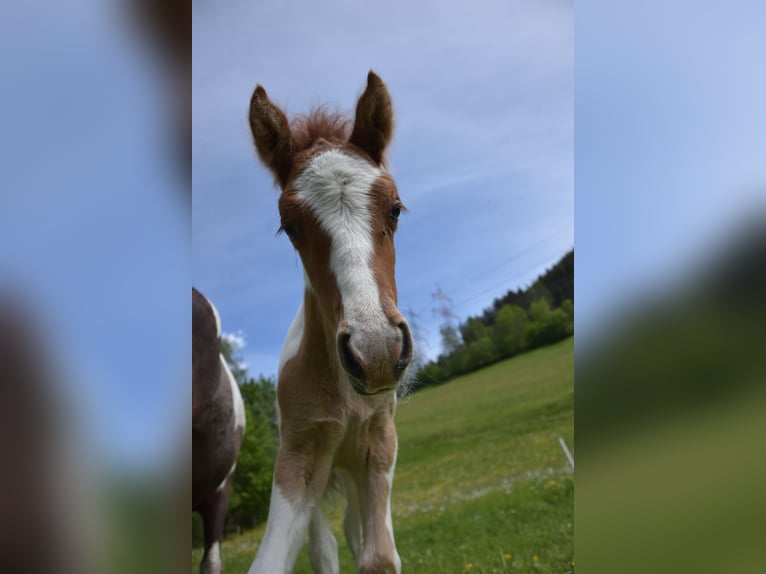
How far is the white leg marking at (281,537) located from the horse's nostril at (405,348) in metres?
0.72

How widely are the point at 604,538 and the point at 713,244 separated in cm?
62

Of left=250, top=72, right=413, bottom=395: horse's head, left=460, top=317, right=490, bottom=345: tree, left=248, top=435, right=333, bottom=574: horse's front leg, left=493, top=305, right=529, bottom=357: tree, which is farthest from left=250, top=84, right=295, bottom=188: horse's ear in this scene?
left=493, top=305, right=529, bottom=357: tree

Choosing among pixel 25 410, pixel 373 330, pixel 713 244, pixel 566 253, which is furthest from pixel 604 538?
pixel 566 253

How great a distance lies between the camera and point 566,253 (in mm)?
5621

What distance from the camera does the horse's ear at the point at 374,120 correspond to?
2227mm

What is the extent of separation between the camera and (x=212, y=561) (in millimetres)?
3535

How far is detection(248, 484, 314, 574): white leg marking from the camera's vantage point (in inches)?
75.4

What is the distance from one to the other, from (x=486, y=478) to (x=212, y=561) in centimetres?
281

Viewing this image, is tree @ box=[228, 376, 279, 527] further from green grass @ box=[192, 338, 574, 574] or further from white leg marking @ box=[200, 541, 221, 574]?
white leg marking @ box=[200, 541, 221, 574]

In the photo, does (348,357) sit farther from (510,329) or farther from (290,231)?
(510,329)

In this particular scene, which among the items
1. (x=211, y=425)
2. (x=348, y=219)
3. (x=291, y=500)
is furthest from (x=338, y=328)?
(x=211, y=425)

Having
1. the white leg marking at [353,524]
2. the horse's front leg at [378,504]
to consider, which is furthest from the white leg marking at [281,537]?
the white leg marking at [353,524]

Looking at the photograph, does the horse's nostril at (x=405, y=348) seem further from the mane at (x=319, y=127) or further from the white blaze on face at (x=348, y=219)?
the mane at (x=319, y=127)

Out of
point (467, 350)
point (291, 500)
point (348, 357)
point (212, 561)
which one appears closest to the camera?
point (348, 357)
